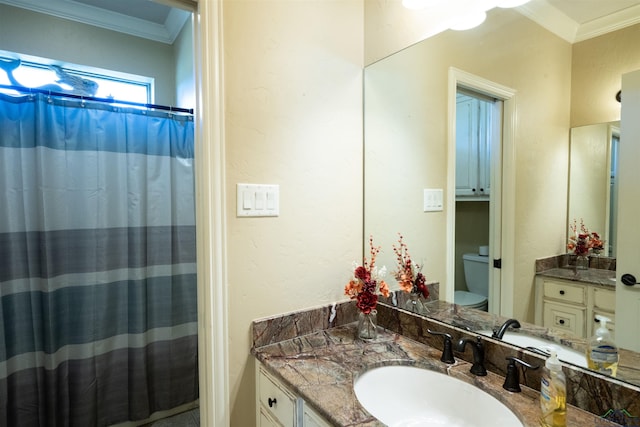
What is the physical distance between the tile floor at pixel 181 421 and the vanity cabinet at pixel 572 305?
211 centimetres

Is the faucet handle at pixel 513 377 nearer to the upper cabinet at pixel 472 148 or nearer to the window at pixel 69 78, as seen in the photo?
the upper cabinet at pixel 472 148

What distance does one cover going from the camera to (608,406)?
0.72 metres

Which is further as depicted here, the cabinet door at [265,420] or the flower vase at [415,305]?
the flower vase at [415,305]

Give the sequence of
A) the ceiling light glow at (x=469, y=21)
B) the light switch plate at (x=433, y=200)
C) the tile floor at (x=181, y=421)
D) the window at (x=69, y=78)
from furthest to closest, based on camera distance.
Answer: the tile floor at (x=181, y=421) → the window at (x=69, y=78) → the light switch plate at (x=433, y=200) → the ceiling light glow at (x=469, y=21)

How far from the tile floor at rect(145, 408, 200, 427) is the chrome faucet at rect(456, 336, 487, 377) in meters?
1.87

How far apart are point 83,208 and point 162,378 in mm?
1182

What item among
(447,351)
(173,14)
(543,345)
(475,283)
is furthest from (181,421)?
(173,14)

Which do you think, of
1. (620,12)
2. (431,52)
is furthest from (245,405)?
(620,12)

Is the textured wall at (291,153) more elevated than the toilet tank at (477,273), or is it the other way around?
the textured wall at (291,153)

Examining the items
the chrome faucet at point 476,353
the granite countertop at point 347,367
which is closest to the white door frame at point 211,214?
the granite countertop at point 347,367

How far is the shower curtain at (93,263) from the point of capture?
5.56 ft

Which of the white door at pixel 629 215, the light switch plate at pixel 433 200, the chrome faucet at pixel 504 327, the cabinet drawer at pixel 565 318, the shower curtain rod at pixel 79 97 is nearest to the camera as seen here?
the white door at pixel 629 215

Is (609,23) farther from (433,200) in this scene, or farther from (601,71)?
(433,200)

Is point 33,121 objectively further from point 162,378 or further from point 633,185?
point 633,185
